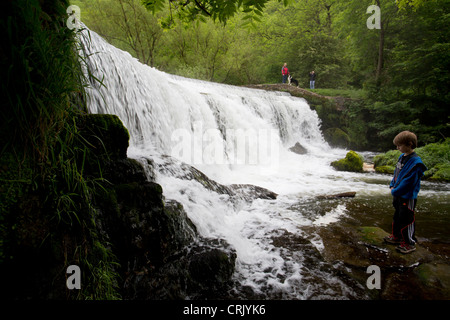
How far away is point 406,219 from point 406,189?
42 centimetres

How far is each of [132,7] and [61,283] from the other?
2110cm

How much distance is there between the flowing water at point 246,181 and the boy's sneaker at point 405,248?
90cm

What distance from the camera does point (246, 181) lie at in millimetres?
6855

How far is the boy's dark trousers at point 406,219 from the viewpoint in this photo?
2.71 meters

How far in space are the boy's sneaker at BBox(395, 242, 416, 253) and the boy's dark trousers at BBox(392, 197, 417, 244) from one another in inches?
1.8

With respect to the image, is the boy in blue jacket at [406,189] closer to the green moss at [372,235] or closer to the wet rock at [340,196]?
the green moss at [372,235]

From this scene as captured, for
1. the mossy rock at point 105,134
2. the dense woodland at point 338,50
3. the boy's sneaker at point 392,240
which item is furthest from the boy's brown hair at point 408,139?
the mossy rock at point 105,134

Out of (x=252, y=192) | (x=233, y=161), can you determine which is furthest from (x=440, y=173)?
(x=233, y=161)

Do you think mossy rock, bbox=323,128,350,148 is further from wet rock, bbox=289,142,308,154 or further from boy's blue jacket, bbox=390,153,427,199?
boy's blue jacket, bbox=390,153,427,199

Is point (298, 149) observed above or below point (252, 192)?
above

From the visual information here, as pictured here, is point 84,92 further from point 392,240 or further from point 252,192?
point 252,192

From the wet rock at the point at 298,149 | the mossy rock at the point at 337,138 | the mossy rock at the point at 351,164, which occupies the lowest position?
the mossy rock at the point at 351,164

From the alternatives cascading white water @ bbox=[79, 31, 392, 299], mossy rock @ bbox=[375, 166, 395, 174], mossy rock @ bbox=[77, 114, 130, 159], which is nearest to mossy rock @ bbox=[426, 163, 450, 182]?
mossy rock @ bbox=[375, 166, 395, 174]

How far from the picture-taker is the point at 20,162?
4.51 feet
